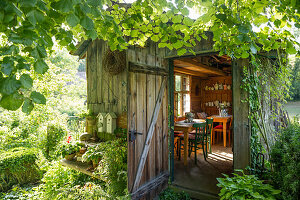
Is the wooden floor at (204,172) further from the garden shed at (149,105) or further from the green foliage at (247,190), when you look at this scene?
the green foliage at (247,190)

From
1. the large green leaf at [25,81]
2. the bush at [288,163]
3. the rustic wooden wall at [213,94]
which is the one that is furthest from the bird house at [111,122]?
the rustic wooden wall at [213,94]

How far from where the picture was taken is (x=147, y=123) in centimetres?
323

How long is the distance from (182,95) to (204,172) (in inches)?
154

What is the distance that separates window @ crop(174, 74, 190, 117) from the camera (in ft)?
24.1

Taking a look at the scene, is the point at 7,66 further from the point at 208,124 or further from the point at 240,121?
the point at 208,124

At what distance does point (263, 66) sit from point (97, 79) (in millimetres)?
3633

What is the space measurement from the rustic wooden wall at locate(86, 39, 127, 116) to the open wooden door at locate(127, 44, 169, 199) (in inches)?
37.2

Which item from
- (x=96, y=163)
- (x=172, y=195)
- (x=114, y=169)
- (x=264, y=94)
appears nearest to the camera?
(x=114, y=169)

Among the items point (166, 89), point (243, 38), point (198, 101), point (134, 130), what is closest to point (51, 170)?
point (134, 130)

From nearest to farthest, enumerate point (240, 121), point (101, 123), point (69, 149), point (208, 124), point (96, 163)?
point (240, 121), point (96, 163), point (69, 149), point (101, 123), point (208, 124)

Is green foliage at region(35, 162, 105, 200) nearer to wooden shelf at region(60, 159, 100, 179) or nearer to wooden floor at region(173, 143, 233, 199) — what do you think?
wooden shelf at region(60, 159, 100, 179)

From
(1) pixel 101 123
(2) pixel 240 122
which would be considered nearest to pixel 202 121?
(2) pixel 240 122

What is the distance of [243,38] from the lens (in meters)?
1.30

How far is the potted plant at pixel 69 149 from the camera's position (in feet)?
13.8
